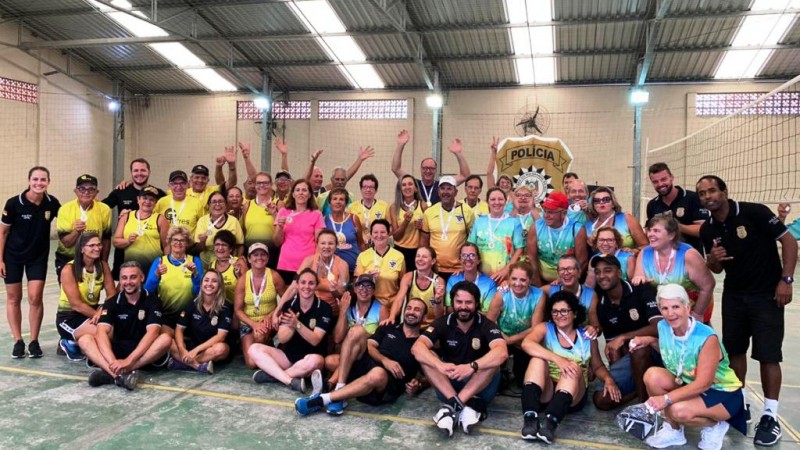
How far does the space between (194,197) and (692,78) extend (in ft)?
49.0

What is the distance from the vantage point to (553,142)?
12.2m

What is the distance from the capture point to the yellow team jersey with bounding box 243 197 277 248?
595 centimetres

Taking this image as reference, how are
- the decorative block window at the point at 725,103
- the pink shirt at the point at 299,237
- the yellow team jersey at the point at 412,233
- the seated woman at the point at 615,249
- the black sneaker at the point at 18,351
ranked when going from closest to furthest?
the seated woman at the point at 615,249 < the black sneaker at the point at 18,351 < the pink shirt at the point at 299,237 < the yellow team jersey at the point at 412,233 < the decorative block window at the point at 725,103

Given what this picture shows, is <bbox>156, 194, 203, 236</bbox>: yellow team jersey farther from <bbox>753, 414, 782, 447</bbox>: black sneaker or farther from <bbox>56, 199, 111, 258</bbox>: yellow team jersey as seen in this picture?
<bbox>753, 414, 782, 447</bbox>: black sneaker

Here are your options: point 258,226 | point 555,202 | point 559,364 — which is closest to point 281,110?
point 258,226

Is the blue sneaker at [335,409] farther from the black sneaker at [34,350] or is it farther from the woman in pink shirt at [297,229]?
the black sneaker at [34,350]

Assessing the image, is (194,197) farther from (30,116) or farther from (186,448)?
(30,116)

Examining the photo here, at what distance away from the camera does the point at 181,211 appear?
5957mm

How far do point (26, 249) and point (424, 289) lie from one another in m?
4.02

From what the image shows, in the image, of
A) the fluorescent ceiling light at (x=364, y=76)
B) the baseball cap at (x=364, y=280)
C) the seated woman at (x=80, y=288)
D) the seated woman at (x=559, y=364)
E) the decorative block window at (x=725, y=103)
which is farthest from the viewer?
the fluorescent ceiling light at (x=364, y=76)

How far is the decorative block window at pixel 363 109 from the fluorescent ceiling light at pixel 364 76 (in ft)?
1.90

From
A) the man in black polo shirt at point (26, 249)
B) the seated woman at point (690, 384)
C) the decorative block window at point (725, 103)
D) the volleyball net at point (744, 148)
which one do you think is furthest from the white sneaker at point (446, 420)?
the decorative block window at point (725, 103)

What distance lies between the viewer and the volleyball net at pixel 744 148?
42.8 ft

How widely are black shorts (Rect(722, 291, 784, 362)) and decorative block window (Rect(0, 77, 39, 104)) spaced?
1907cm
